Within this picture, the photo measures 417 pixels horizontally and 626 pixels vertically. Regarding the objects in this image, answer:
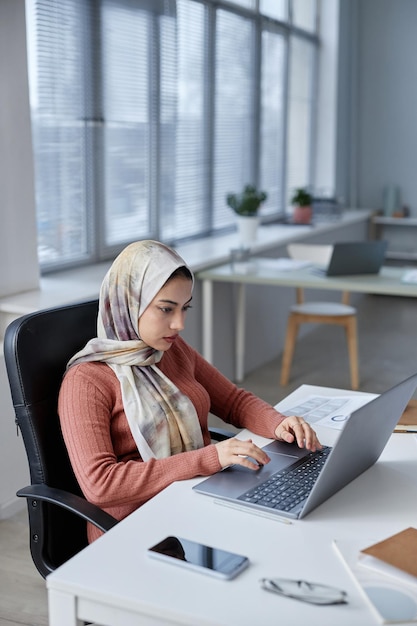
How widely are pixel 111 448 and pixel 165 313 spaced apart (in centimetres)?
31

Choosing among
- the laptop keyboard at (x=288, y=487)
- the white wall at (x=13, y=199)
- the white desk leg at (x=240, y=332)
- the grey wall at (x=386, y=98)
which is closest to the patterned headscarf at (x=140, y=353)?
the laptop keyboard at (x=288, y=487)

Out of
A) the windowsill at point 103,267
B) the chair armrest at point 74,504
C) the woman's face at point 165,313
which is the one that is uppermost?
the woman's face at point 165,313

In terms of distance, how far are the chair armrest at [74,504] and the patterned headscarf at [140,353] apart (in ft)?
0.59

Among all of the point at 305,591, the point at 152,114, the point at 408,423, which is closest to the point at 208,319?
the point at 152,114

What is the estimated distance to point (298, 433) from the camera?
1.83m

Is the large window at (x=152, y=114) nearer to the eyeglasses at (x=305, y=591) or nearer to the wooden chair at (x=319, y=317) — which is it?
the wooden chair at (x=319, y=317)

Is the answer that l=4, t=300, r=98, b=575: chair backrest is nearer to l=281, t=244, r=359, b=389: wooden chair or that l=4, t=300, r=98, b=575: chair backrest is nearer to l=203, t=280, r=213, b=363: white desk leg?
l=203, t=280, r=213, b=363: white desk leg

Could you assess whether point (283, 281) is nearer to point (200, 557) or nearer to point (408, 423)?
point (408, 423)

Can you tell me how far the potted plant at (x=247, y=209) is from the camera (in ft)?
16.5

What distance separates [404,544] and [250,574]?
10.4 inches

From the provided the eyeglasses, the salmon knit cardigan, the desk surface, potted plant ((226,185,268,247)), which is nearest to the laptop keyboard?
the salmon knit cardigan

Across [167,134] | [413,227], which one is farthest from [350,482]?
[413,227]

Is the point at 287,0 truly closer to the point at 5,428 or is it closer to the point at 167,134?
the point at 167,134

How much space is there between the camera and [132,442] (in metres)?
1.82
